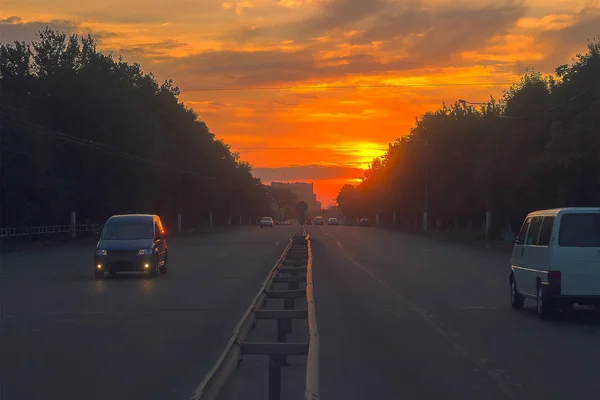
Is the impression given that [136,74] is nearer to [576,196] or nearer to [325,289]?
[576,196]

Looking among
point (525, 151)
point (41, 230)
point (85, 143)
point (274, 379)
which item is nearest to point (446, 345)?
point (274, 379)

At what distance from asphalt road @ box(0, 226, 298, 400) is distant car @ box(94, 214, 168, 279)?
0.42m

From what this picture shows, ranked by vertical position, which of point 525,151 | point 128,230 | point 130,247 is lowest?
point 130,247

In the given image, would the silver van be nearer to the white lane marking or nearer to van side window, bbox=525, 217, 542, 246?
van side window, bbox=525, 217, 542, 246

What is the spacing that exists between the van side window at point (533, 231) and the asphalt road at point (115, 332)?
582cm

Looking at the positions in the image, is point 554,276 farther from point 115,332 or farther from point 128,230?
point 128,230

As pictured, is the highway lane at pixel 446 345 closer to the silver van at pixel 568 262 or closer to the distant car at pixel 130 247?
the silver van at pixel 568 262

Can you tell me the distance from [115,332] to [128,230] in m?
14.1

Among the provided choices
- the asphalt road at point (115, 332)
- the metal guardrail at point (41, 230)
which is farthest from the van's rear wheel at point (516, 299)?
the metal guardrail at point (41, 230)

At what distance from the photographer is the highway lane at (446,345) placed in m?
9.46

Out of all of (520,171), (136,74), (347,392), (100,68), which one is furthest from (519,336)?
(136,74)

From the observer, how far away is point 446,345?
12570 mm

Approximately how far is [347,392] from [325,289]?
42.3 ft

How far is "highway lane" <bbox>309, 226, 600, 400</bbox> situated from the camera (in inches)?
372
